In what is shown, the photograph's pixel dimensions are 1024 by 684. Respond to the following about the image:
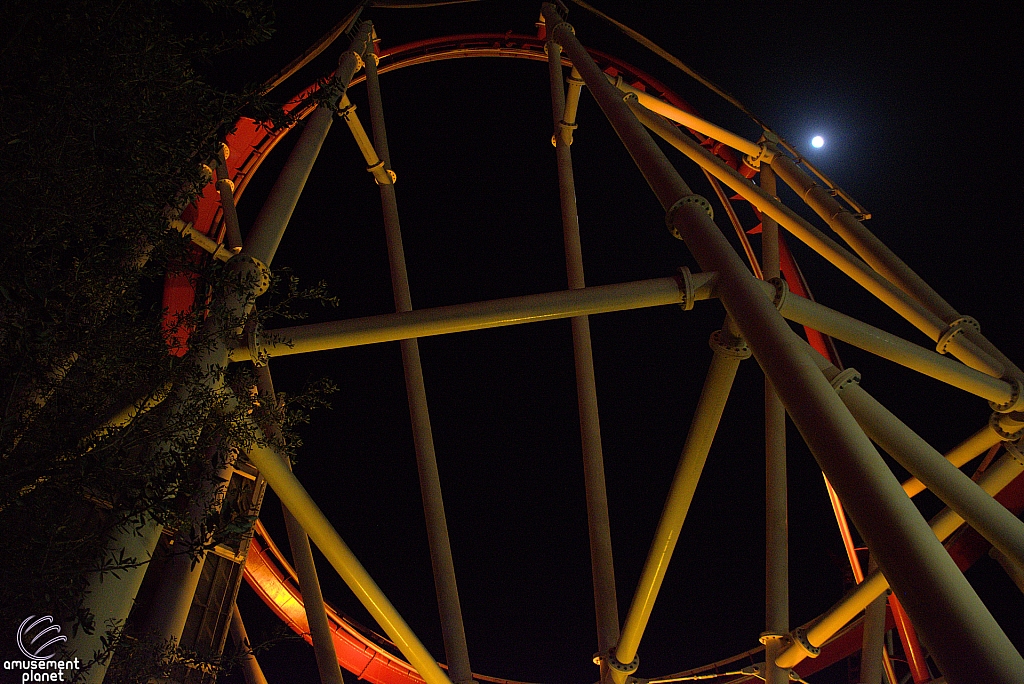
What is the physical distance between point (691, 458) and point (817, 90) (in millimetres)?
8549

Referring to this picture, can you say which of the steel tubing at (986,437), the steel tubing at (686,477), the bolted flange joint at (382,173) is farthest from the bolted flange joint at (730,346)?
the bolted flange joint at (382,173)

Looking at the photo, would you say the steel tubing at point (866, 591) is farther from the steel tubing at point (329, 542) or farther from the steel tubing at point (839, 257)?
the steel tubing at point (329, 542)

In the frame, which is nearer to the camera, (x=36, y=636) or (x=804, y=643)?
(x=36, y=636)

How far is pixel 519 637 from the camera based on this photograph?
1476 cm

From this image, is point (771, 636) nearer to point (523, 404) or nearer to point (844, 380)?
point (844, 380)

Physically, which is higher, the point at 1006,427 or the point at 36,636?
the point at 1006,427

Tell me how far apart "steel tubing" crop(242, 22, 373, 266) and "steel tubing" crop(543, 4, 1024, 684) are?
235 centimetres

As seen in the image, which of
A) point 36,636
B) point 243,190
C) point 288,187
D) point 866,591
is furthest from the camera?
point 243,190

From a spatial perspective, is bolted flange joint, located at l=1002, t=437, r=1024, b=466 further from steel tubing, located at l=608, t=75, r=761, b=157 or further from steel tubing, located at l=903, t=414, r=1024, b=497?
steel tubing, located at l=608, t=75, r=761, b=157

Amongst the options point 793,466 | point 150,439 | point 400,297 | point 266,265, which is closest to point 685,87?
point 400,297

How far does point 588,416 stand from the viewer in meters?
6.04

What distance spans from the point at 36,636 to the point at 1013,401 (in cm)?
515

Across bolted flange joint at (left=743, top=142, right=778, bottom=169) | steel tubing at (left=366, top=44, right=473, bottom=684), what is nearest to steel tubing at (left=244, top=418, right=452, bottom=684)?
steel tubing at (left=366, top=44, right=473, bottom=684)

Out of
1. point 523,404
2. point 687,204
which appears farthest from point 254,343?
point 523,404
